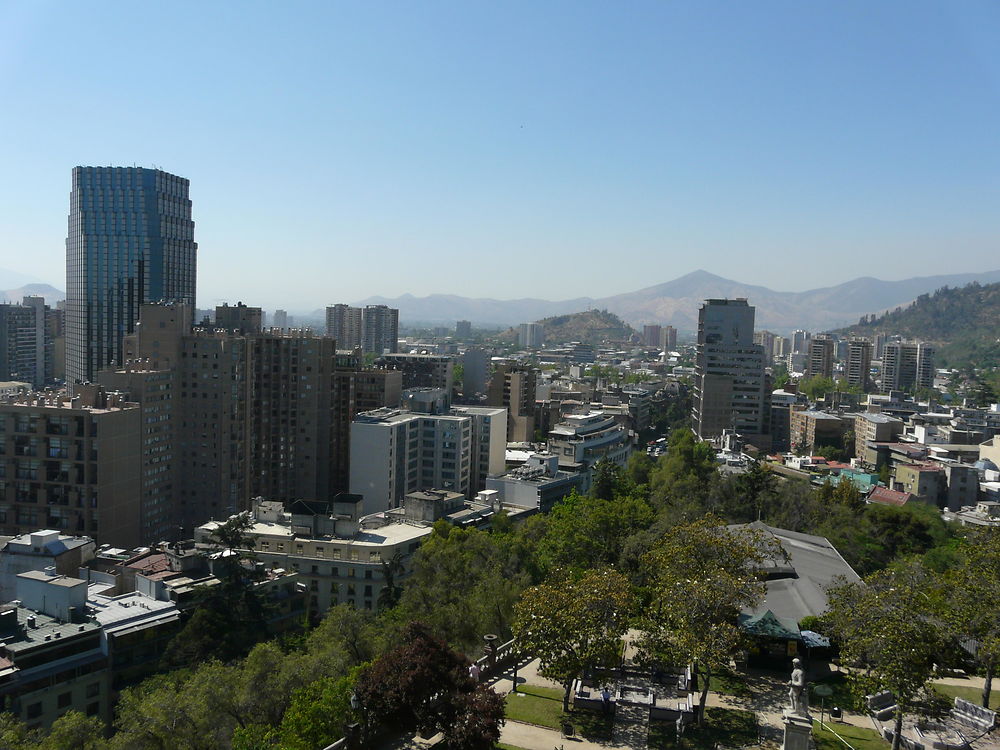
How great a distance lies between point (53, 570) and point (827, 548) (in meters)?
24.9

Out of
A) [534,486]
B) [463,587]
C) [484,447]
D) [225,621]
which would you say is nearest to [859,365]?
[484,447]

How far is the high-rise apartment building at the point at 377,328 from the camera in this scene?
14112cm

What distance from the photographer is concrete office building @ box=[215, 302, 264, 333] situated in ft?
189

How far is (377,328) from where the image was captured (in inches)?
5551

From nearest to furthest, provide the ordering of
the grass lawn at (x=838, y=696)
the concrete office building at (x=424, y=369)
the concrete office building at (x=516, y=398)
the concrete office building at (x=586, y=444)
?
1. the grass lawn at (x=838, y=696)
2. the concrete office building at (x=586, y=444)
3. the concrete office building at (x=516, y=398)
4. the concrete office building at (x=424, y=369)

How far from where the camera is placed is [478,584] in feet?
76.1

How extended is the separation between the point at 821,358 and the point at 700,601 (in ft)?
406

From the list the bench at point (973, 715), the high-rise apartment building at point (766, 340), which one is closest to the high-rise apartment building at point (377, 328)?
the high-rise apartment building at point (766, 340)

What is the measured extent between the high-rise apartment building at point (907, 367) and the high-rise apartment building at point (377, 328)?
76.9 m

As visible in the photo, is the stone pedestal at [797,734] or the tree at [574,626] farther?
the tree at [574,626]

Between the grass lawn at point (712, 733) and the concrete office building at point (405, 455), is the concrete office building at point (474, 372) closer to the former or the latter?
the concrete office building at point (405, 455)

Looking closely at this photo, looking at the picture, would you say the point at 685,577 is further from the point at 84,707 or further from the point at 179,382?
the point at 179,382

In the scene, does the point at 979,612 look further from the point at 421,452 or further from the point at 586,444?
the point at 586,444

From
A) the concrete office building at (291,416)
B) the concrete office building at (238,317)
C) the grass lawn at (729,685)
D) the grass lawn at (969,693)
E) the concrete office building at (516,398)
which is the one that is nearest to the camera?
the grass lawn at (729,685)
